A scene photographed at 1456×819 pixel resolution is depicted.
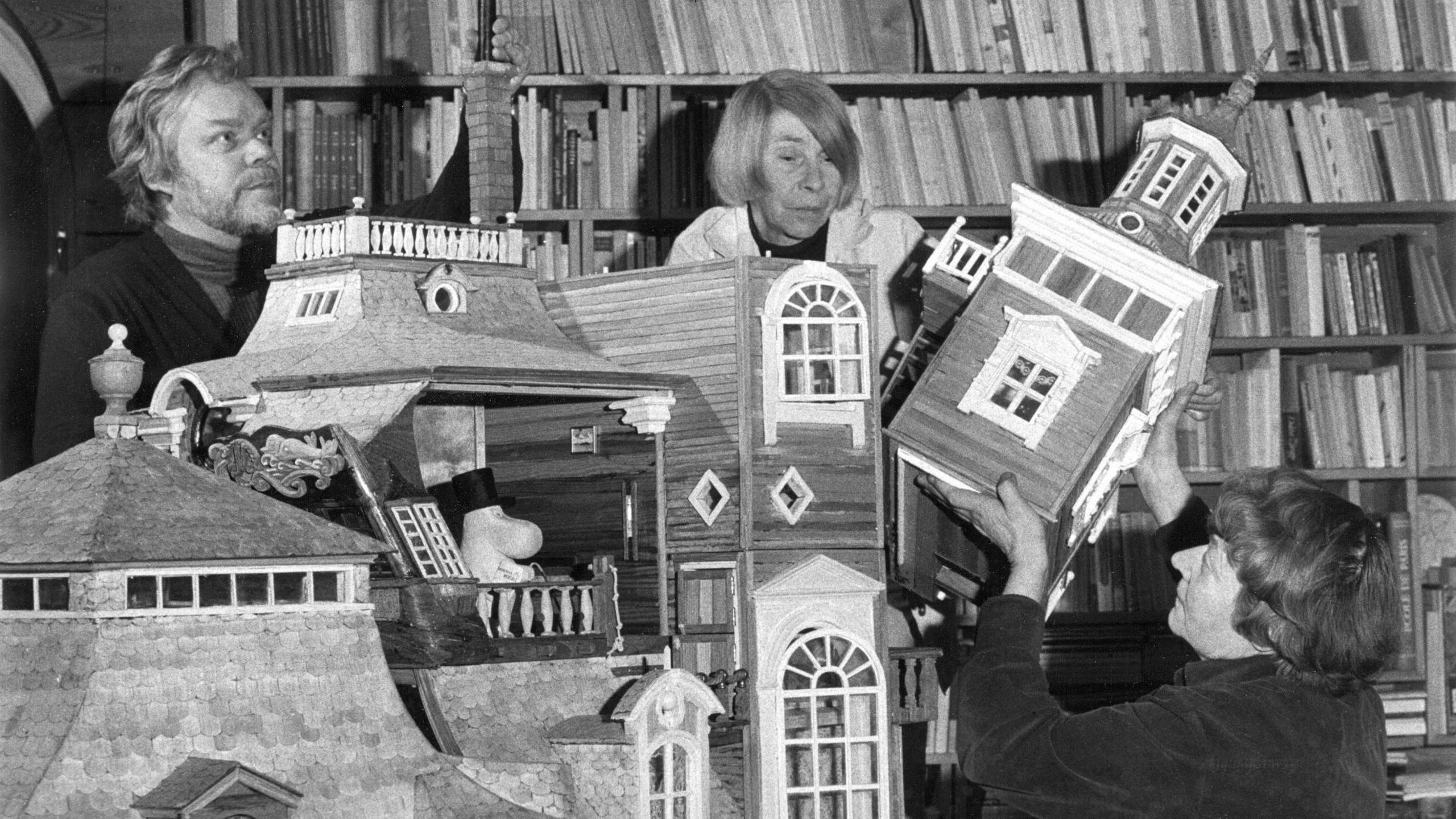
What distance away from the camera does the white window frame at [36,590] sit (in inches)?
105

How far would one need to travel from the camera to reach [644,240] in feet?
19.0

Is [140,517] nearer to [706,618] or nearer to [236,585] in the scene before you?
[236,585]

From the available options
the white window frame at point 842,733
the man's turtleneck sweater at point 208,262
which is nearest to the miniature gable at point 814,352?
the white window frame at point 842,733

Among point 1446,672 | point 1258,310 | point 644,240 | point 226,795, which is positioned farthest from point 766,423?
point 1446,672

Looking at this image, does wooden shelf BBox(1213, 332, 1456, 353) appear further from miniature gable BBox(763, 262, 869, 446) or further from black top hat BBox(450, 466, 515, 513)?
black top hat BBox(450, 466, 515, 513)

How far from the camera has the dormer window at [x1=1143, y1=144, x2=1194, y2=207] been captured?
12.1 feet

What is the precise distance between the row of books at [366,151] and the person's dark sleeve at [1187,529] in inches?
108

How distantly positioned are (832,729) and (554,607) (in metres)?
0.59

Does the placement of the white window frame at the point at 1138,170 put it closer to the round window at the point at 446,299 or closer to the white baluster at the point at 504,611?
the round window at the point at 446,299

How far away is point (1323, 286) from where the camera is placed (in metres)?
5.95

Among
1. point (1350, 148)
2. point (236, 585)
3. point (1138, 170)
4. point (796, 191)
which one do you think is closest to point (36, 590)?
point (236, 585)

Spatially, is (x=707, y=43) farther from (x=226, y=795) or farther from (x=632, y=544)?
(x=226, y=795)

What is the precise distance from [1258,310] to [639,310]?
10.0 feet

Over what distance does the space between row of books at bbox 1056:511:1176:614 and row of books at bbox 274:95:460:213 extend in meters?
2.41
